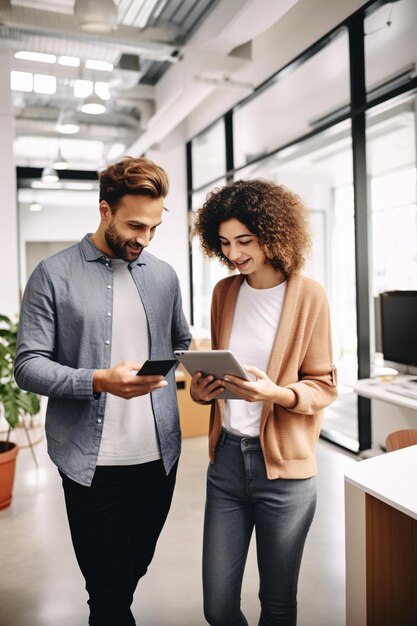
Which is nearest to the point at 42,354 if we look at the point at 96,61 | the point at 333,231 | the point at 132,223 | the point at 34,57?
the point at 132,223

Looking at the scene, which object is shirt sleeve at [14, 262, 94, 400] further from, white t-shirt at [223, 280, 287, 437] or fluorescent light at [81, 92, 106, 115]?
fluorescent light at [81, 92, 106, 115]

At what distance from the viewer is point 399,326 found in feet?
10.8

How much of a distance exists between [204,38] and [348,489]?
3855 millimetres

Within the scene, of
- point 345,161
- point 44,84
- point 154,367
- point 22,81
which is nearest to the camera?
point 154,367

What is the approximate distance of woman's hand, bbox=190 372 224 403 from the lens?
4.48ft

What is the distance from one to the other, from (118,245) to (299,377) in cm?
62

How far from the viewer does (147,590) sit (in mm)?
2309

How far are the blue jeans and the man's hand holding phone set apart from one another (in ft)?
0.97

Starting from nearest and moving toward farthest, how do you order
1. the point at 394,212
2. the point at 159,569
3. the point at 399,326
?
the point at 159,569, the point at 399,326, the point at 394,212

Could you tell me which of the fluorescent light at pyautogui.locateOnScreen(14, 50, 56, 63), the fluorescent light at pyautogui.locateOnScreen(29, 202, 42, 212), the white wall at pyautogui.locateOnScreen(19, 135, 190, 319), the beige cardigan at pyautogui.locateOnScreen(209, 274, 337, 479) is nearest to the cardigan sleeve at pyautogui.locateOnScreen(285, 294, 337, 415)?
the beige cardigan at pyautogui.locateOnScreen(209, 274, 337, 479)

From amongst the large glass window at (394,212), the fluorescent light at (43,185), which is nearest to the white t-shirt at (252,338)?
the large glass window at (394,212)

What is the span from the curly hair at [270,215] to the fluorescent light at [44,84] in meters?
5.09

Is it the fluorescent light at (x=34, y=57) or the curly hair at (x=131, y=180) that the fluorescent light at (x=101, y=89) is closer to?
the fluorescent light at (x=34, y=57)

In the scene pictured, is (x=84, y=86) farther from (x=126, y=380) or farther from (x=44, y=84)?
(x=126, y=380)
